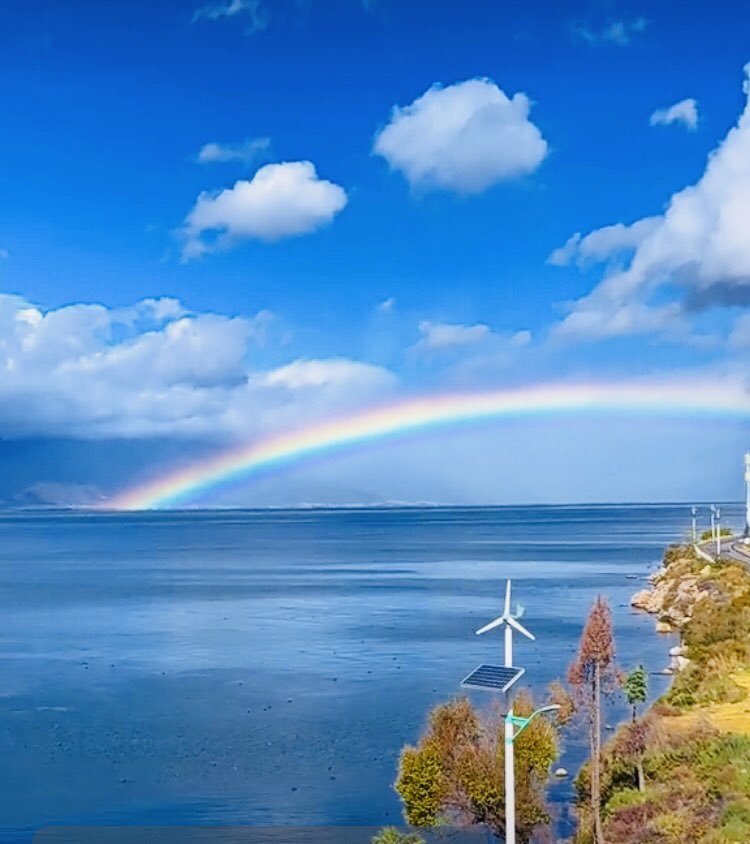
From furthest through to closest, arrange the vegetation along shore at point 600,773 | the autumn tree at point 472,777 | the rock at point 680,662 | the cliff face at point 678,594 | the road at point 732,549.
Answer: the road at point 732,549 → the cliff face at point 678,594 → the rock at point 680,662 → the autumn tree at point 472,777 → the vegetation along shore at point 600,773

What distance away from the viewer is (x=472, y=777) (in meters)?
28.1

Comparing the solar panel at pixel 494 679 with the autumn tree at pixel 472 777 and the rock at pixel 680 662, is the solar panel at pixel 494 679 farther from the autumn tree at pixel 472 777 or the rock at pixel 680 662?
the rock at pixel 680 662

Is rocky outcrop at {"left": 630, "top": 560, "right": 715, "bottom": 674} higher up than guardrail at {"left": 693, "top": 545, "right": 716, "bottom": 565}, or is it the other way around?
guardrail at {"left": 693, "top": 545, "right": 716, "bottom": 565}

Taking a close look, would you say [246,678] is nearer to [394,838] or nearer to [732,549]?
[394,838]

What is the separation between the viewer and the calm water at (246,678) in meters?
34.6

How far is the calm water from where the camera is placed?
3456 centimetres

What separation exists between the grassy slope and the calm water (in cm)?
287

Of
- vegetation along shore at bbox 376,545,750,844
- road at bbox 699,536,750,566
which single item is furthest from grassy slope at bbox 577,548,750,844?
road at bbox 699,536,750,566

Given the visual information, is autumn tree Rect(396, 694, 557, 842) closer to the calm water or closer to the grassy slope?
the grassy slope

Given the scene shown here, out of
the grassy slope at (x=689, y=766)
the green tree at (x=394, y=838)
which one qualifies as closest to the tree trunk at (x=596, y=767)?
the grassy slope at (x=689, y=766)

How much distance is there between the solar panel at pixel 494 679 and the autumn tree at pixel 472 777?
23.3ft

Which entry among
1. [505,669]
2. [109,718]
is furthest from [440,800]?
[109,718]

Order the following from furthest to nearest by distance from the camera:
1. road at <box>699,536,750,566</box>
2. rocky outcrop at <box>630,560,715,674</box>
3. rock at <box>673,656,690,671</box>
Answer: road at <box>699,536,750,566</box>
rocky outcrop at <box>630,560,715,674</box>
rock at <box>673,656,690,671</box>

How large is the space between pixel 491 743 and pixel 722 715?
997 cm
